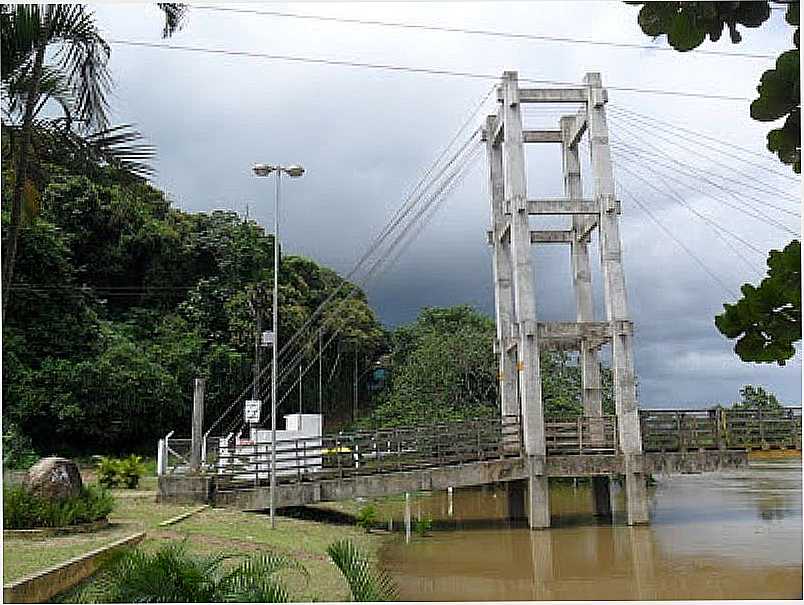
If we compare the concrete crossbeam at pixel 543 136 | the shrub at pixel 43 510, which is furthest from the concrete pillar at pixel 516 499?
the shrub at pixel 43 510

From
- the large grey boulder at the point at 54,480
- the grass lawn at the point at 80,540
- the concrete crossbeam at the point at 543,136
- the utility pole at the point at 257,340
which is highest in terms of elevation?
the concrete crossbeam at the point at 543,136

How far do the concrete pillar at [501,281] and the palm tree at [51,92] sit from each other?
1046 centimetres

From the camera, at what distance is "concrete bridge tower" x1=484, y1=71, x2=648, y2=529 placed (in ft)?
40.7

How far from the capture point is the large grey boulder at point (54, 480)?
8594 millimetres

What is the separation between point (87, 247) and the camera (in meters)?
22.9

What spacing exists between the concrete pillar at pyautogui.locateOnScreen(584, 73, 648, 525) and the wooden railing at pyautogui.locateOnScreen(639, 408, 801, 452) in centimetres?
53

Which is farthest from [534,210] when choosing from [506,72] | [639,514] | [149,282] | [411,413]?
[149,282]

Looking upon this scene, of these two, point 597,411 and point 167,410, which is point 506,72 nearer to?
point 597,411

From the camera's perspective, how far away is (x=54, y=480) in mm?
8727

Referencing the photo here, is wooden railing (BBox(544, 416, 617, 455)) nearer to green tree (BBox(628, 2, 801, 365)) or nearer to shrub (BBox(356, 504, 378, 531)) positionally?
shrub (BBox(356, 504, 378, 531))

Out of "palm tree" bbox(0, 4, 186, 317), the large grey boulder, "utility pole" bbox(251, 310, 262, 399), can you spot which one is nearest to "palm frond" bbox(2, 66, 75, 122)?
A: "palm tree" bbox(0, 4, 186, 317)

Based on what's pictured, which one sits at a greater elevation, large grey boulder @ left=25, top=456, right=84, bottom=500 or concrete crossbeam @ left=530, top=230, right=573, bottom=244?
concrete crossbeam @ left=530, top=230, right=573, bottom=244

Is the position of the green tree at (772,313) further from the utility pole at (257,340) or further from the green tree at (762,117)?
the utility pole at (257,340)

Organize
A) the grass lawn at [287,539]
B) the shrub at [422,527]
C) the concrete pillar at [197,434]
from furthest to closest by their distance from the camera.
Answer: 1. the concrete pillar at [197,434]
2. the shrub at [422,527]
3. the grass lawn at [287,539]
